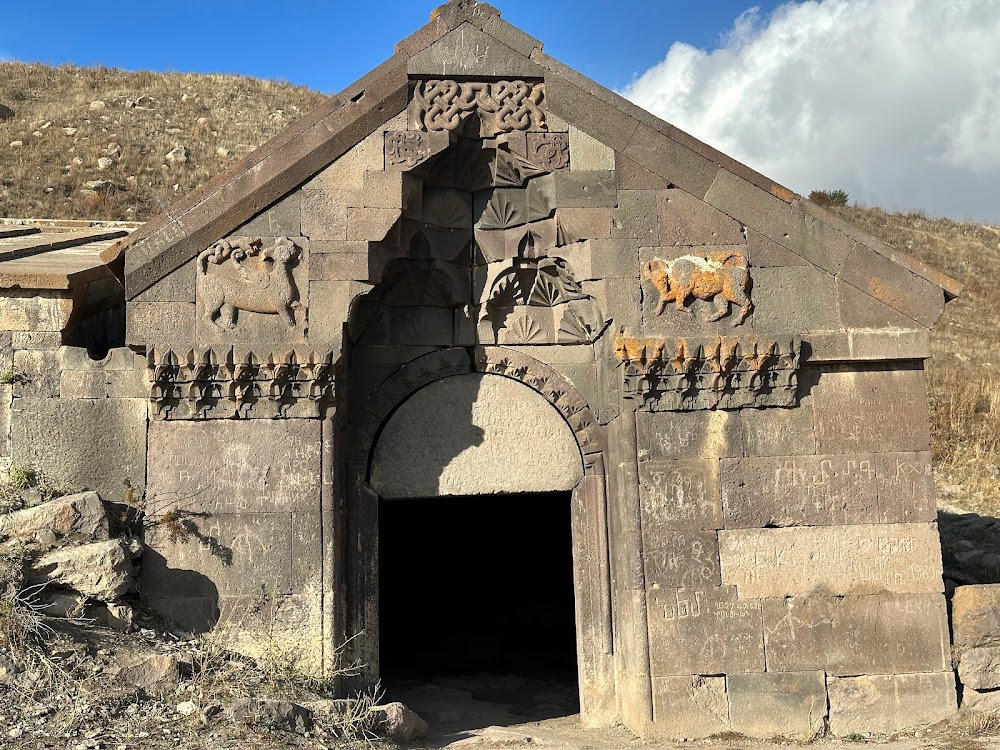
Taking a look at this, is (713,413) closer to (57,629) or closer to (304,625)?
(304,625)

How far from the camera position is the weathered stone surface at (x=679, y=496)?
7.33 metres

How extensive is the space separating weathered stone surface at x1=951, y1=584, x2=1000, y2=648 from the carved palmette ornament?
4983mm

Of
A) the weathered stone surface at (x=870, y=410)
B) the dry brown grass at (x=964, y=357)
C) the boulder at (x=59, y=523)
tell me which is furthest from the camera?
the dry brown grass at (x=964, y=357)

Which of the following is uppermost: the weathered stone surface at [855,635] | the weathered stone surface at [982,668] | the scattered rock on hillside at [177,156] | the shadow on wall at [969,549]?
the scattered rock on hillside at [177,156]

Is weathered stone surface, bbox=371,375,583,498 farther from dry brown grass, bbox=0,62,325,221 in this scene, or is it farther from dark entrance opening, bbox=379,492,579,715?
dry brown grass, bbox=0,62,325,221

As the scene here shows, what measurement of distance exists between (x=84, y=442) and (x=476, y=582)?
22.0ft

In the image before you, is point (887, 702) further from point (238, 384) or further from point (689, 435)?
point (238, 384)

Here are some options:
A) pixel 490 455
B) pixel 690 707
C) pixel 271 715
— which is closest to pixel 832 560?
pixel 690 707

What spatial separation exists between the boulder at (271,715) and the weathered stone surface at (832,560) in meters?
3.21

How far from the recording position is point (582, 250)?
7.60 metres

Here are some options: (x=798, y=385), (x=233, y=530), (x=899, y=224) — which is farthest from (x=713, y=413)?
(x=899, y=224)

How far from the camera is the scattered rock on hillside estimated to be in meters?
23.8

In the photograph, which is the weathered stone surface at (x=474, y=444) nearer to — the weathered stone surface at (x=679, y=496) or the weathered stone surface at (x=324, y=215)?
the weathered stone surface at (x=679, y=496)

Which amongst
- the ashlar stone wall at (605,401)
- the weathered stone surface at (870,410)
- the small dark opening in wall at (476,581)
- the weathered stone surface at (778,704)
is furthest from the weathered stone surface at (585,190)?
the small dark opening in wall at (476,581)
